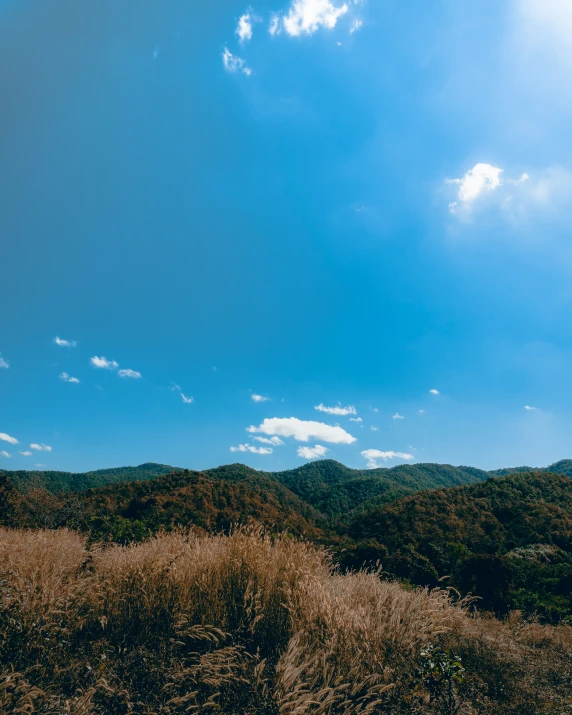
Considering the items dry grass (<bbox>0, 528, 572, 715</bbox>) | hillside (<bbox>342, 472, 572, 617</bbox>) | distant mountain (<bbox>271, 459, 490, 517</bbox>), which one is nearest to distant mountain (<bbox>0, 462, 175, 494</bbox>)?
distant mountain (<bbox>271, 459, 490, 517</bbox>)

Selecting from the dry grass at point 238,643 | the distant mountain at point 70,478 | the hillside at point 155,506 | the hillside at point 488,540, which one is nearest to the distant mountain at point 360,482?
the hillside at point 488,540

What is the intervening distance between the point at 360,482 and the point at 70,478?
92.0 metres

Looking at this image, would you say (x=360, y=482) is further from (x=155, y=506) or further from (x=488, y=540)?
(x=155, y=506)

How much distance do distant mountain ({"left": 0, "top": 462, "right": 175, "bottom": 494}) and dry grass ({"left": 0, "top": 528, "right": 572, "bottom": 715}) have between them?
79.3 m

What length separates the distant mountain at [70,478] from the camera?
8269cm

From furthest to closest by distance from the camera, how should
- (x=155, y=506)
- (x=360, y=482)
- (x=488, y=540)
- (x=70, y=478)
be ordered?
1. (x=360, y=482)
2. (x=70, y=478)
3. (x=155, y=506)
4. (x=488, y=540)

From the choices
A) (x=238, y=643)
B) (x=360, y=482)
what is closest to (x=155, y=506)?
(x=238, y=643)

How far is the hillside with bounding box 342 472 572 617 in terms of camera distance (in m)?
16.4

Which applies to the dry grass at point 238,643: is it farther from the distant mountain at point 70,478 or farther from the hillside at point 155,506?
the distant mountain at point 70,478

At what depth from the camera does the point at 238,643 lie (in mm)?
4254

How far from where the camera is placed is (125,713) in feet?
10.3

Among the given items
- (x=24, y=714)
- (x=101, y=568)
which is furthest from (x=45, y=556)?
(x=24, y=714)

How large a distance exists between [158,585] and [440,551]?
30354 millimetres

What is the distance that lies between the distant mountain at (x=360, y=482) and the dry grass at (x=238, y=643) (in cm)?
9620
